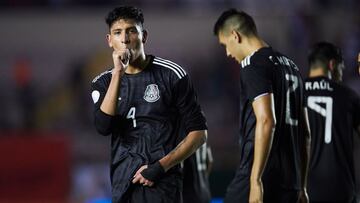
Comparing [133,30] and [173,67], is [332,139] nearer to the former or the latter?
[173,67]

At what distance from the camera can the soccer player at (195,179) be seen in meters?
6.52

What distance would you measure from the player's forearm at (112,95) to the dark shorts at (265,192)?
938 mm

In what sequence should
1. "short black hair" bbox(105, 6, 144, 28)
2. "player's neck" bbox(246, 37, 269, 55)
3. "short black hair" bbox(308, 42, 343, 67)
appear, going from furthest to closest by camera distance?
"short black hair" bbox(308, 42, 343, 67), "player's neck" bbox(246, 37, 269, 55), "short black hair" bbox(105, 6, 144, 28)

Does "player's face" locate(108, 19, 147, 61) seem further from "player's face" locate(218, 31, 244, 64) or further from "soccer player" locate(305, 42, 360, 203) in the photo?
"soccer player" locate(305, 42, 360, 203)

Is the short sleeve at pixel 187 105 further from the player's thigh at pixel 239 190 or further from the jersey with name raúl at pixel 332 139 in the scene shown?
the jersey with name raúl at pixel 332 139

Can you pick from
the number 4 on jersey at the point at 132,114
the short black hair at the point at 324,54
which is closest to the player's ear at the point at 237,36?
the number 4 on jersey at the point at 132,114

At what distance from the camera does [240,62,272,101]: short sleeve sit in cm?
500

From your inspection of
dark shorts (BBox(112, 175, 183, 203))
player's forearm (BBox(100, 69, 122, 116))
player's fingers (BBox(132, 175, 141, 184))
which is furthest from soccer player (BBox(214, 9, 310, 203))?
player's forearm (BBox(100, 69, 122, 116))

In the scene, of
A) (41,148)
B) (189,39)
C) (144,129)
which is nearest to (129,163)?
(144,129)

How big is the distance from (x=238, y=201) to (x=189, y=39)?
41.7 feet

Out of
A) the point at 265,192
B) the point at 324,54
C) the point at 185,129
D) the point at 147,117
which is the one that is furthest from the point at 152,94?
the point at 324,54

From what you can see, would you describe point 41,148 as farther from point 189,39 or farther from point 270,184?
point 270,184

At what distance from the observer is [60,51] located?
17.8m

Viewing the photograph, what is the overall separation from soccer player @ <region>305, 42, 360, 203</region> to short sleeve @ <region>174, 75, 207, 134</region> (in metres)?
1.50
